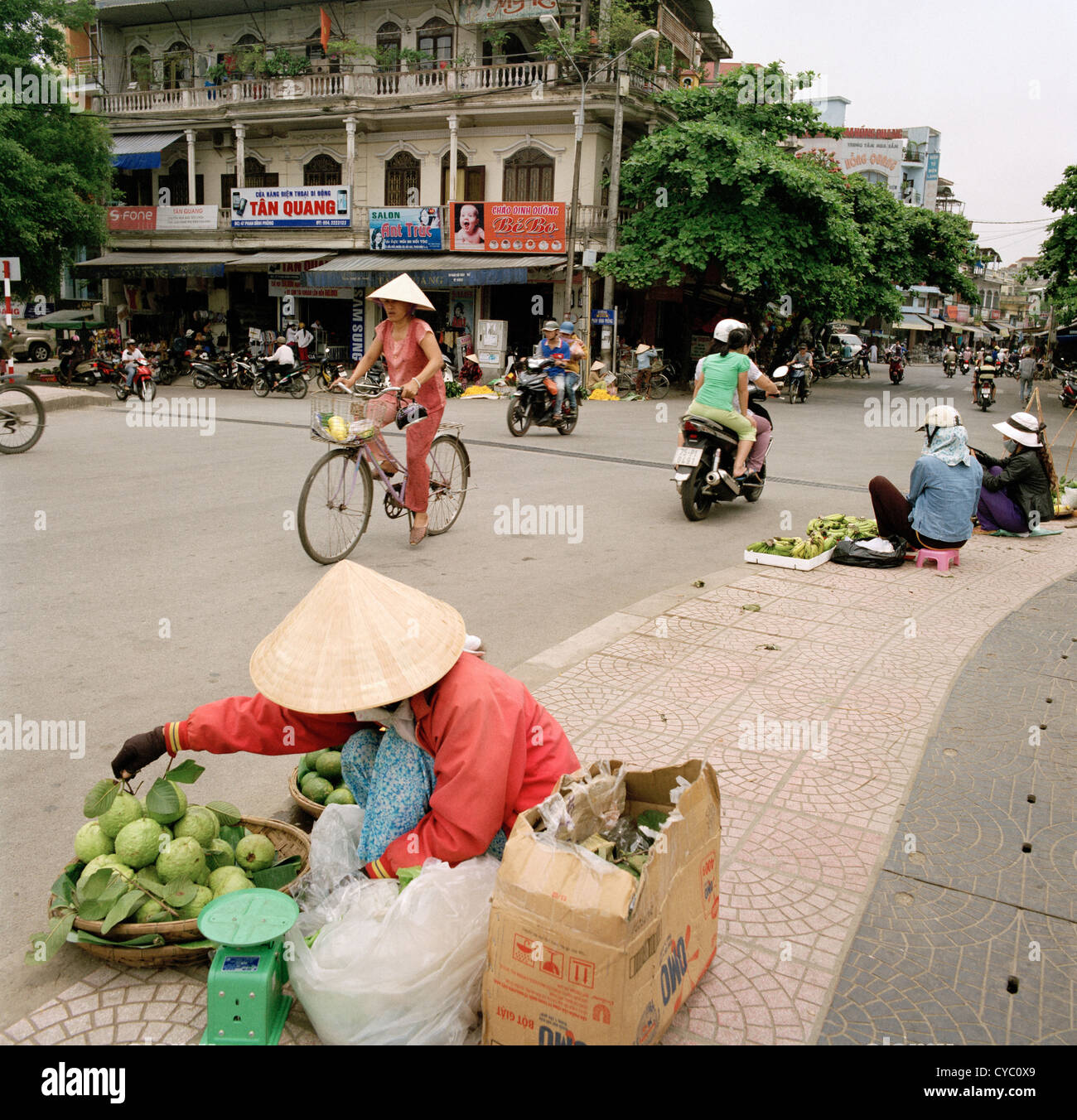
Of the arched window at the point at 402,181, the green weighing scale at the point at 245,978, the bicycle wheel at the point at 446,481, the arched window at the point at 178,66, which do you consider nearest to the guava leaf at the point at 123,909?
the green weighing scale at the point at 245,978

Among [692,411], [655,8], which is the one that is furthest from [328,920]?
[655,8]

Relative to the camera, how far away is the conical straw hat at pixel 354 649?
241 cm

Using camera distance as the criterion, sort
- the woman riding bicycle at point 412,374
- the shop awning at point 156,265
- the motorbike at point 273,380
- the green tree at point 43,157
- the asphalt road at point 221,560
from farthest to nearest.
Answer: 1. the shop awning at point 156,265
2. the motorbike at point 273,380
3. the green tree at point 43,157
4. the woman riding bicycle at point 412,374
5. the asphalt road at point 221,560

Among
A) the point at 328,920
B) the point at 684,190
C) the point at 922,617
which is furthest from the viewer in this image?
the point at 684,190

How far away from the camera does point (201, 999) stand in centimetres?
240

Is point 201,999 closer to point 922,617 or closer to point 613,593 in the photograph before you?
point 613,593

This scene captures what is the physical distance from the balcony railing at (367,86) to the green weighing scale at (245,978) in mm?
23722

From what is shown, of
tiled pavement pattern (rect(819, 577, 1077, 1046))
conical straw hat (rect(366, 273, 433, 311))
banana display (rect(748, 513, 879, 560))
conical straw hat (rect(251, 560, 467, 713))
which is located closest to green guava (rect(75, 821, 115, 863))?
conical straw hat (rect(251, 560, 467, 713))

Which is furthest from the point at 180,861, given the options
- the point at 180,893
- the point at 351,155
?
the point at 351,155

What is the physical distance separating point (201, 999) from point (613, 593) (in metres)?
4.30

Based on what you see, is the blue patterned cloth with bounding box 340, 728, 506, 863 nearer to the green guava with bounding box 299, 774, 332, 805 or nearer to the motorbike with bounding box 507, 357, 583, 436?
the green guava with bounding box 299, 774, 332, 805

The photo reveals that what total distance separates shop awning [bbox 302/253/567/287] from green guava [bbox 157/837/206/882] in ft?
73.4

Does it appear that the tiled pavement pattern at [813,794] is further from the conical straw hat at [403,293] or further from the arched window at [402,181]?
the arched window at [402,181]

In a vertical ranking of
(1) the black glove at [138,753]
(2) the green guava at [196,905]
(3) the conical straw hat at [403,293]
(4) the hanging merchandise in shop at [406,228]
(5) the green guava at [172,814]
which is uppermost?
(4) the hanging merchandise in shop at [406,228]
